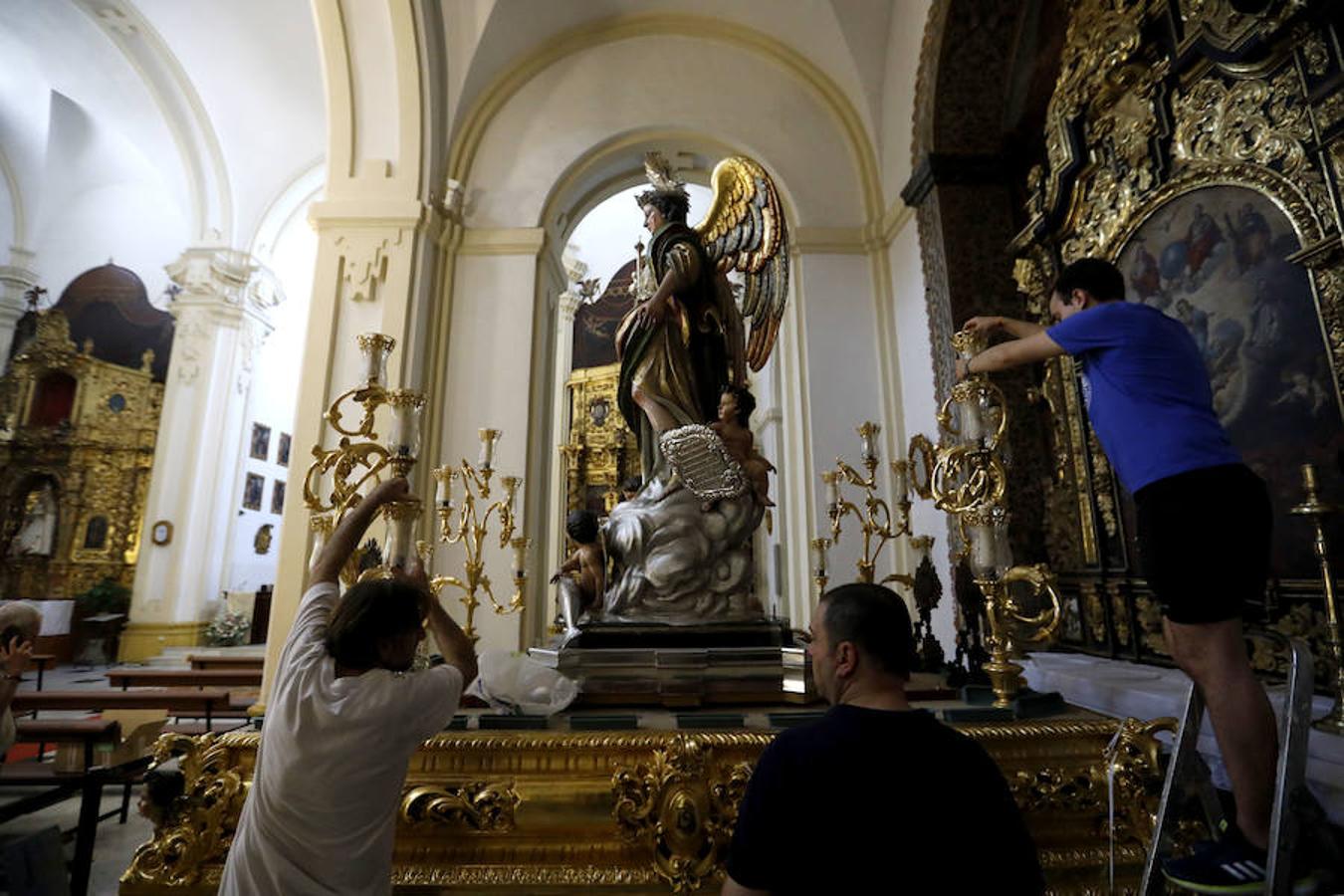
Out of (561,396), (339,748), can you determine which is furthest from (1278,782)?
(561,396)

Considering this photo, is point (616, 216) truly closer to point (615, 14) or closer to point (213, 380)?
point (615, 14)

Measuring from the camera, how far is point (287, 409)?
46.3 ft

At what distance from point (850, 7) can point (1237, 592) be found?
275 inches

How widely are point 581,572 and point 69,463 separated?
1455 centimetres

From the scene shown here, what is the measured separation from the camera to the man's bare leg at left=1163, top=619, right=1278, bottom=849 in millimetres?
1331

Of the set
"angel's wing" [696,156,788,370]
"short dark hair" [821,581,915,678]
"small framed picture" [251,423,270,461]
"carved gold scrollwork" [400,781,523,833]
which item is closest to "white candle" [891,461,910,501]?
"angel's wing" [696,156,788,370]

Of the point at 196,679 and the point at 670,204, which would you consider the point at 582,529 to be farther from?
the point at 196,679

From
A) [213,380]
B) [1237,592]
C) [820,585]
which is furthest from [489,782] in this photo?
[213,380]

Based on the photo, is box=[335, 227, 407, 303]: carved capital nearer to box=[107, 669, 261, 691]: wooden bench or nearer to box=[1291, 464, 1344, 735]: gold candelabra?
box=[107, 669, 261, 691]: wooden bench

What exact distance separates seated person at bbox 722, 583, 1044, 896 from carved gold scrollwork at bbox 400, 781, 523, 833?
1.08 meters

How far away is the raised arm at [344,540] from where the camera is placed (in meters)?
1.58

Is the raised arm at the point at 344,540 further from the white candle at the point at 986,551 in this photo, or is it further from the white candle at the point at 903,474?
the white candle at the point at 903,474

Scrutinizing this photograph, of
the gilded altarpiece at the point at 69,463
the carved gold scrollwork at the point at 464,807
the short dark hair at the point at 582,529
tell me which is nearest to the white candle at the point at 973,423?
the carved gold scrollwork at the point at 464,807

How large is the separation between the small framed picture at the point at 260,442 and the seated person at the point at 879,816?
47.6 feet
